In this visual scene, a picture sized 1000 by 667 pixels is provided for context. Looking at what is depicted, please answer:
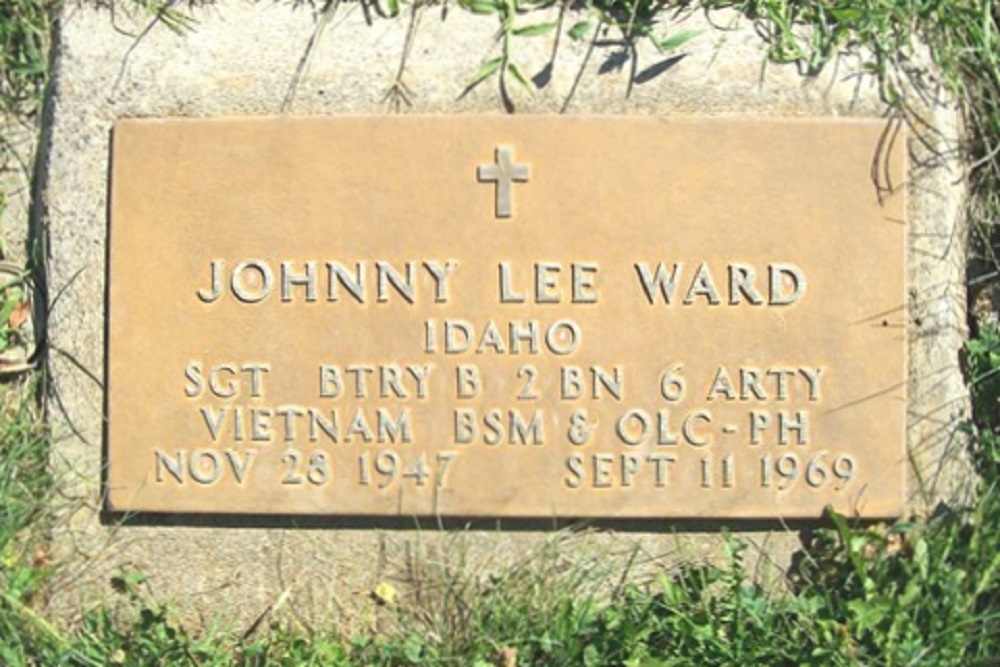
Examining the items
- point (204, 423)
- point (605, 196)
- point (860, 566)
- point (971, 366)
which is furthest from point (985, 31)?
point (204, 423)

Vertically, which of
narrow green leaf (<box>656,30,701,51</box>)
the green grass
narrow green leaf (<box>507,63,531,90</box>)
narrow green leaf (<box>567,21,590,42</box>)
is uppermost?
narrow green leaf (<box>567,21,590,42</box>)

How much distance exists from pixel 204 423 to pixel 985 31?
1926 millimetres

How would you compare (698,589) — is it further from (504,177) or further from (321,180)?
(321,180)

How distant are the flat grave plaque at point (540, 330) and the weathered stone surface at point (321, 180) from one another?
7 cm

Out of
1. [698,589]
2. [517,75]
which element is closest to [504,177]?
[517,75]

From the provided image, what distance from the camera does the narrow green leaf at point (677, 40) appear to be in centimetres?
275

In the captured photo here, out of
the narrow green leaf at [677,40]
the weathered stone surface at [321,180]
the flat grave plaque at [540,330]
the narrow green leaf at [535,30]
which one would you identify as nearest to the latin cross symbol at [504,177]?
the flat grave plaque at [540,330]

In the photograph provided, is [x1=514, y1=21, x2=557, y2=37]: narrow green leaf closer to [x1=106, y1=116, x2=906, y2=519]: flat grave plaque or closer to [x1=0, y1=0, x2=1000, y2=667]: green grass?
[x1=0, y1=0, x2=1000, y2=667]: green grass

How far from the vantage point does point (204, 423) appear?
2.73 meters

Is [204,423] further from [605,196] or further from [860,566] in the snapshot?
[860,566]

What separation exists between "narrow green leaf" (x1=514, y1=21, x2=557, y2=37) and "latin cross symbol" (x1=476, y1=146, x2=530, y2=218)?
11.6 inches

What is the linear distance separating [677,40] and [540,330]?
2.32 feet

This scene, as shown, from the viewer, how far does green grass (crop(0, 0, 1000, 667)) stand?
2623mm

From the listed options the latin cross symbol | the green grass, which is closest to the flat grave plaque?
the latin cross symbol
